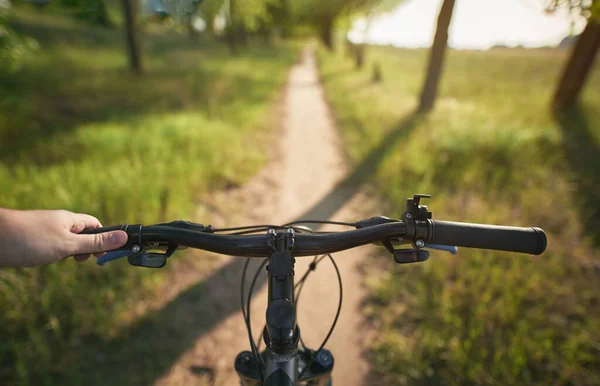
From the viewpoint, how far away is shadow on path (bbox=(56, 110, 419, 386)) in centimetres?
245

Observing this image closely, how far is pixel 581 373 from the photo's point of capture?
8.53ft

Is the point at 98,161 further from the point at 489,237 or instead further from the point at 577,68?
the point at 577,68

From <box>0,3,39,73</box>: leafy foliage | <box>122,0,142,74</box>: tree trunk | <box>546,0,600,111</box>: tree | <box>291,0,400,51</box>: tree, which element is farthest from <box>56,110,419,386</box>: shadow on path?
<box>291,0,400,51</box>: tree

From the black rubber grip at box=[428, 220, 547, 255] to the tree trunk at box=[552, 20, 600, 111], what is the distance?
33.2 ft

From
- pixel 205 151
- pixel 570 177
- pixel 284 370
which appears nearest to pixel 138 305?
pixel 284 370

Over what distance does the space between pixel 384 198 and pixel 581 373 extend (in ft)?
10.4

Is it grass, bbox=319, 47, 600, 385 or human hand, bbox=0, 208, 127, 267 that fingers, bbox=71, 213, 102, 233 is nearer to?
human hand, bbox=0, 208, 127, 267

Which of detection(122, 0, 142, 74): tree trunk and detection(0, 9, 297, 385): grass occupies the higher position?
detection(122, 0, 142, 74): tree trunk

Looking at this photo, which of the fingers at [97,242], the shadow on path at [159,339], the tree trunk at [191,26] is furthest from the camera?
the tree trunk at [191,26]

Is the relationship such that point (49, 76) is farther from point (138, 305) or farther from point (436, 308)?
point (436, 308)

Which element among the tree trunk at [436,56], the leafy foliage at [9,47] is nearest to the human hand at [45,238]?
the leafy foliage at [9,47]

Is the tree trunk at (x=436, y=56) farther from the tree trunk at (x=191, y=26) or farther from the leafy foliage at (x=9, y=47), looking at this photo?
the leafy foliage at (x=9, y=47)

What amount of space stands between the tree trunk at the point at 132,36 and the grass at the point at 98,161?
59 centimetres

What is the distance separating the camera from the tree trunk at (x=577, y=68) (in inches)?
314
